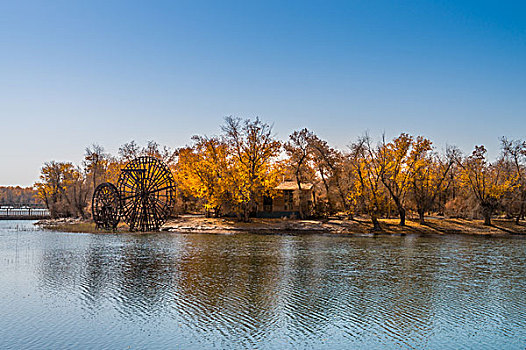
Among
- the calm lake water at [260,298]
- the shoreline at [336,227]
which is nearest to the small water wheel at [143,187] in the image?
the shoreline at [336,227]

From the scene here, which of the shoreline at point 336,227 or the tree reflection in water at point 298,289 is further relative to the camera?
the shoreline at point 336,227

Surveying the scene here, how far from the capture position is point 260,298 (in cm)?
1700

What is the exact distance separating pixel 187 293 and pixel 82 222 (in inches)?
1699

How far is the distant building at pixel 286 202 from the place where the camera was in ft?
171

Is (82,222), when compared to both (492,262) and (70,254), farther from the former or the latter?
(492,262)

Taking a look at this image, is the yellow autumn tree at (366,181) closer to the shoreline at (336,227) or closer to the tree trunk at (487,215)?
the shoreline at (336,227)

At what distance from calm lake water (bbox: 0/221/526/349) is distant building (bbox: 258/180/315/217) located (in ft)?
69.3

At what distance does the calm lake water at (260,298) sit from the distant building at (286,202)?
21110 mm

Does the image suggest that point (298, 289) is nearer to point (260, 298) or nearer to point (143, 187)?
point (260, 298)

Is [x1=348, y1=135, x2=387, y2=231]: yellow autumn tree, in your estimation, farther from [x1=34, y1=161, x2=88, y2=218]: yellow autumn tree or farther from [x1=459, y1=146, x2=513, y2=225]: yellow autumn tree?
[x1=34, y1=161, x2=88, y2=218]: yellow autumn tree

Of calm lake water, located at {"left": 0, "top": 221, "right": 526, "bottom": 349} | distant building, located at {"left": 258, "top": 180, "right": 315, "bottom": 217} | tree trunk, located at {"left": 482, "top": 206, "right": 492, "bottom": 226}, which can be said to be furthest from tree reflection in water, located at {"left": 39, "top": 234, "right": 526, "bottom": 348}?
distant building, located at {"left": 258, "top": 180, "right": 315, "bottom": 217}

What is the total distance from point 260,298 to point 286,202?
37.6 meters

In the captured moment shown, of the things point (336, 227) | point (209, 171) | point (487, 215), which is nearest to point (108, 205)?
point (209, 171)

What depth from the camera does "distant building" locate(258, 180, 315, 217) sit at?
52.1 meters
